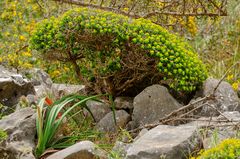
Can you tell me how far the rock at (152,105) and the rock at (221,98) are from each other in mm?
339

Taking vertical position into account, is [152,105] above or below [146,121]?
above

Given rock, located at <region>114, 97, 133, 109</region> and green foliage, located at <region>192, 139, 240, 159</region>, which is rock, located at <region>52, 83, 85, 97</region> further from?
green foliage, located at <region>192, 139, 240, 159</region>

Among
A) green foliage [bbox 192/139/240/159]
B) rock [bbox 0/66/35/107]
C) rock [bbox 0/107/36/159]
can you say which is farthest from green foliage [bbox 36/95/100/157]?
green foliage [bbox 192/139/240/159]

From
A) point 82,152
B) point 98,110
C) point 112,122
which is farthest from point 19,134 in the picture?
point 98,110

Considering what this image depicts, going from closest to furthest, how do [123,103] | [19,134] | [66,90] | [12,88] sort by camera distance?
[19,134]
[123,103]
[12,88]
[66,90]

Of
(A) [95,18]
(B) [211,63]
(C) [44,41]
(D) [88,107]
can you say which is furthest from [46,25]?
(B) [211,63]

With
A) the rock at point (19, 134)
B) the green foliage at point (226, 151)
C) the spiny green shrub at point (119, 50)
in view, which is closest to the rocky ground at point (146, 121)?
the rock at point (19, 134)

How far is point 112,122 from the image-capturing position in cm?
678

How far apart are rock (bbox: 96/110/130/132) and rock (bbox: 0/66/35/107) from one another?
1106 millimetres

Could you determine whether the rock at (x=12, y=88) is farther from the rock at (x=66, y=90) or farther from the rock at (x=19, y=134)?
the rock at (x=19, y=134)

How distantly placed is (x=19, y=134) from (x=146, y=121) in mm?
1452

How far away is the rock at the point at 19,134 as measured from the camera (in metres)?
5.60

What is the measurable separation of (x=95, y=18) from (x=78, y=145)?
1679mm

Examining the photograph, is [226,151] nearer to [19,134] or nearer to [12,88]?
[19,134]
